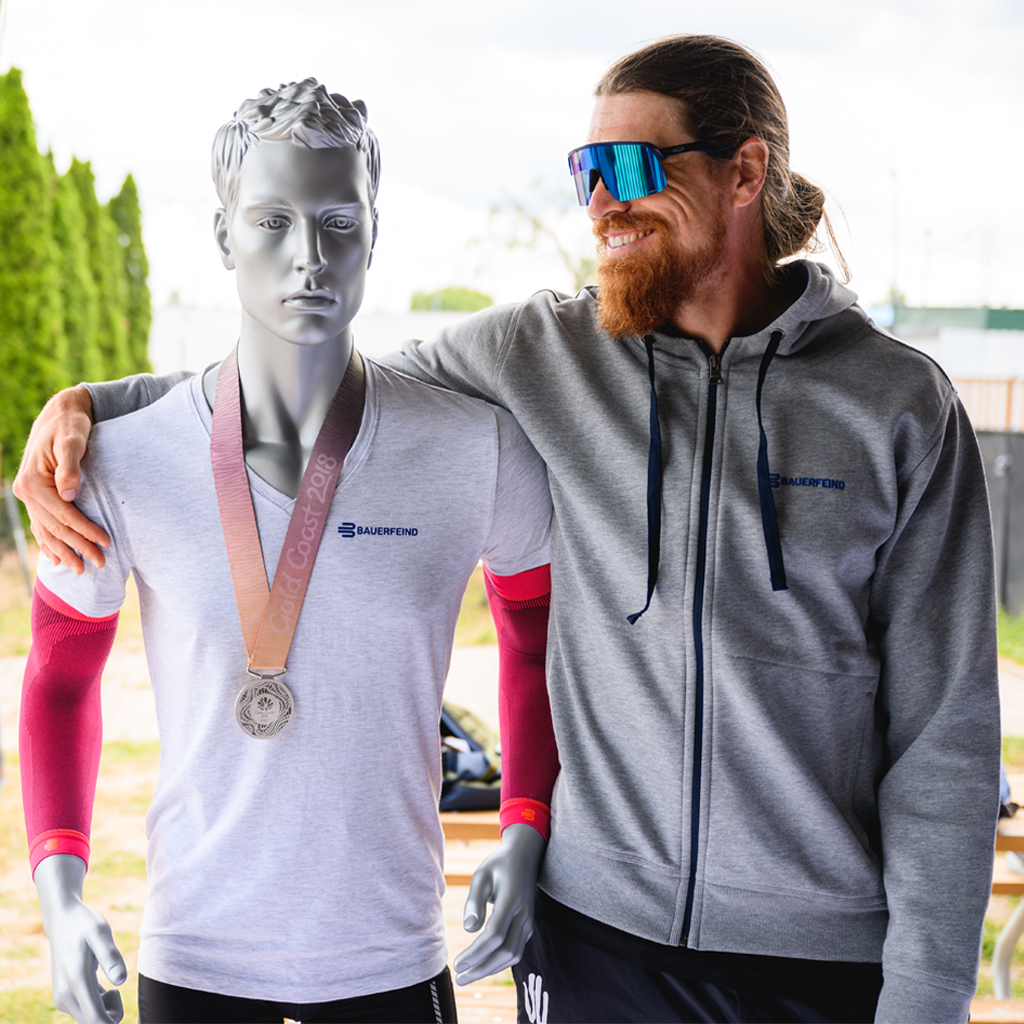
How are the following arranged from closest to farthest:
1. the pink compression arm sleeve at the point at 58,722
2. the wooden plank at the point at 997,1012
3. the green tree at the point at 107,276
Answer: the pink compression arm sleeve at the point at 58,722 < the wooden plank at the point at 997,1012 < the green tree at the point at 107,276

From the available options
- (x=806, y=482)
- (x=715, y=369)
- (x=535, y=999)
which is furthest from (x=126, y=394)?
(x=535, y=999)

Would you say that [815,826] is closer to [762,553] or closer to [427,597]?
[762,553]

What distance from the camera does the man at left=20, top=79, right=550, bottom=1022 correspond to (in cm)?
133

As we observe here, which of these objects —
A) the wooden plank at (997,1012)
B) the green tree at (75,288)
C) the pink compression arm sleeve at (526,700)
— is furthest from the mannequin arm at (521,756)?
the green tree at (75,288)

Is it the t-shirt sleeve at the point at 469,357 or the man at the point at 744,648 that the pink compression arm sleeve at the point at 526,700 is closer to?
the man at the point at 744,648

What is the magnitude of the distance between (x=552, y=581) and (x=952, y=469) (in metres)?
0.60

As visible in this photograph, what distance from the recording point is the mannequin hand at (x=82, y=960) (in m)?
1.29

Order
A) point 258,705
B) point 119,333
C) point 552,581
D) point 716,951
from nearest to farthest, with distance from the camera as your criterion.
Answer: point 258,705 < point 716,951 < point 552,581 < point 119,333

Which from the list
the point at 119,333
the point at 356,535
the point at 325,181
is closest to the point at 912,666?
the point at 356,535

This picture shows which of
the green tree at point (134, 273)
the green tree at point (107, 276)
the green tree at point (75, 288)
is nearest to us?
the green tree at point (75, 288)

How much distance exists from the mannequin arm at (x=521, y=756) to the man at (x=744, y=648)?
27mm

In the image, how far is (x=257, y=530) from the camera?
4.46 feet

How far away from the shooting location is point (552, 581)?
1.57m

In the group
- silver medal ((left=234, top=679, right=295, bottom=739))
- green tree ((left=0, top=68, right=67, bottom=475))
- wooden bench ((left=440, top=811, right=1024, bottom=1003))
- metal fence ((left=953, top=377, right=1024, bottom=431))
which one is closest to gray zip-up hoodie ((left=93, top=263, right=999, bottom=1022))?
silver medal ((left=234, top=679, right=295, bottom=739))
